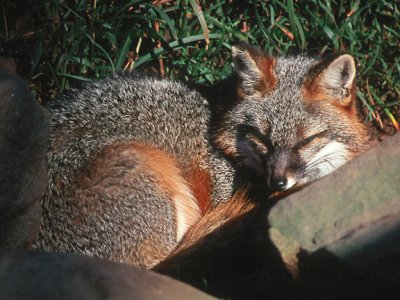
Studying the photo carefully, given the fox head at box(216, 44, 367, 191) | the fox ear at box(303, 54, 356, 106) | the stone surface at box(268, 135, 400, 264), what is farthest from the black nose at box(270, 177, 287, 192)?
the stone surface at box(268, 135, 400, 264)

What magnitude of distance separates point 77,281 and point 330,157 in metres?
2.70

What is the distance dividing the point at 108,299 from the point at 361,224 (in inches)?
56.1

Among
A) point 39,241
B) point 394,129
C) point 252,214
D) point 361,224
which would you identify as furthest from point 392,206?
point 394,129

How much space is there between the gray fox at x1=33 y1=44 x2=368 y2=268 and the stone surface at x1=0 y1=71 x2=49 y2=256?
19.1 inches

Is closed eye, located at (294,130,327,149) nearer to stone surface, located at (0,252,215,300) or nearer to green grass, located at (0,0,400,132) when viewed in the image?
green grass, located at (0,0,400,132)

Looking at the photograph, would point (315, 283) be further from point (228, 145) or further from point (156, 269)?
point (228, 145)

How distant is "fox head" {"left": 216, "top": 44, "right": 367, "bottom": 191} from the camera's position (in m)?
5.62

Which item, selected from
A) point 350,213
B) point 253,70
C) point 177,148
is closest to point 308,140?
point 253,70

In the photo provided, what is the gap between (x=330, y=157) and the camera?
19.0 ft

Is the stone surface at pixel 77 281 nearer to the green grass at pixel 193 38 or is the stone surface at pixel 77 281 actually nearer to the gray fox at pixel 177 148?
the gray fox at pixel 177 148

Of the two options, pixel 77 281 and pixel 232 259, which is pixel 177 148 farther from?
pixel 77 281

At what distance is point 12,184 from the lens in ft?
14.8

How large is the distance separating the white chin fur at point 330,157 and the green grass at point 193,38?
1.46m

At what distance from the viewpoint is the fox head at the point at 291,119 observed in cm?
562
